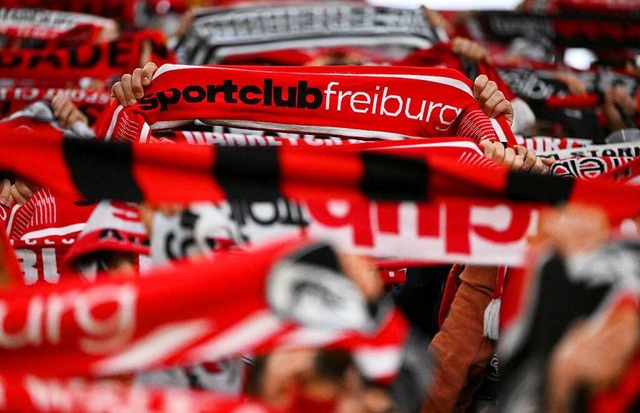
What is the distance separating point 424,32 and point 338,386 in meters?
2.46

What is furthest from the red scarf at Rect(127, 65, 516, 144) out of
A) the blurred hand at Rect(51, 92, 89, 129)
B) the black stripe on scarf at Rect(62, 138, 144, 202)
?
the blurred hand at Rect(51, 92, 89, 129)

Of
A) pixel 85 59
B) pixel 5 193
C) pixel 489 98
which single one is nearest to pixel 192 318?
pixel 489 98

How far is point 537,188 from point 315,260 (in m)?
0.37

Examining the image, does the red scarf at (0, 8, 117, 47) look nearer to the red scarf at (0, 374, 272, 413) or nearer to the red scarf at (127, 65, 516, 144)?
the red scarf at (127, 65, 516, 144)

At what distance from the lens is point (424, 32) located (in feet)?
11.7

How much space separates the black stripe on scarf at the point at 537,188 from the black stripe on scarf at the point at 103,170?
547 millimetres

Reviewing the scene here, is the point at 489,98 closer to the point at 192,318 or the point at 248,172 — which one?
the point at 248,172

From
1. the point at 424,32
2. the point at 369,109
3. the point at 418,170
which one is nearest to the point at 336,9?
the point at 424,32

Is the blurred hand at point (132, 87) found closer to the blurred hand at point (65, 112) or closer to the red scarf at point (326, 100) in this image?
the red scarf at point (326, 100)

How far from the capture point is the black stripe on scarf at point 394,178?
146 centimetres

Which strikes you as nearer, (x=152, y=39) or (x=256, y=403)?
(x=256, y=403)

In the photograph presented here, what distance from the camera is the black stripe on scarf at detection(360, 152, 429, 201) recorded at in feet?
4.79

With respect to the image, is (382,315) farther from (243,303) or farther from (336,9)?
(336,9)

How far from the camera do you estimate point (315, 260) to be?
1.29 metres
